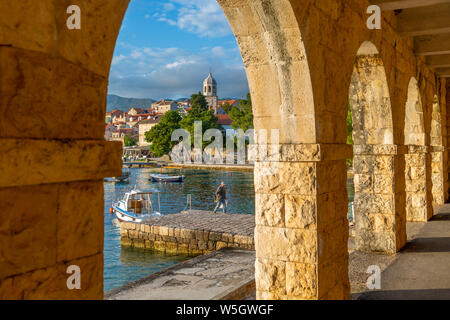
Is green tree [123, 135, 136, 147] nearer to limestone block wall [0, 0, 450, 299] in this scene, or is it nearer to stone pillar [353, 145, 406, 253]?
limestone block wall [0, 0, 450, 299]

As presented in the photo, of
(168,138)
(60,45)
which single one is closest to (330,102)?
(60,45)

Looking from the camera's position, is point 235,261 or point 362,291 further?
point 235,261

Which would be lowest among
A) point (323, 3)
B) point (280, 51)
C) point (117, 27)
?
point (117, 27)

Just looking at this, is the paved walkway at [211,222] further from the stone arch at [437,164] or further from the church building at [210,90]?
the church building at [210,90]

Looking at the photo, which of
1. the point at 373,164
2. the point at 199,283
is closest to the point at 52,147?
the point at 373,164

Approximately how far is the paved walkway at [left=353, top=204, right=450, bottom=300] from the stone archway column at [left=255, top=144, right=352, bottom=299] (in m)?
1.09

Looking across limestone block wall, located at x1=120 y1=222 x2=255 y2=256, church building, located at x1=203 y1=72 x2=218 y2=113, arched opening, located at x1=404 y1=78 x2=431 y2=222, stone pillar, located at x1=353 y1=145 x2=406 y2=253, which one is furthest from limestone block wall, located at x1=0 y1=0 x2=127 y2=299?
church building, located at x1=203 y1=72 x2=218 y2=113

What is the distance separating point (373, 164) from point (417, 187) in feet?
9.63

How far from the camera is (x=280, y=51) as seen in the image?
295 centimetres

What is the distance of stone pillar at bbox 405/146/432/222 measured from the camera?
7707 mm

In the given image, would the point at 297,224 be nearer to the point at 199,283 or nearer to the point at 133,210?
the point at 199,283

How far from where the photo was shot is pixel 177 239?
1186 cm
